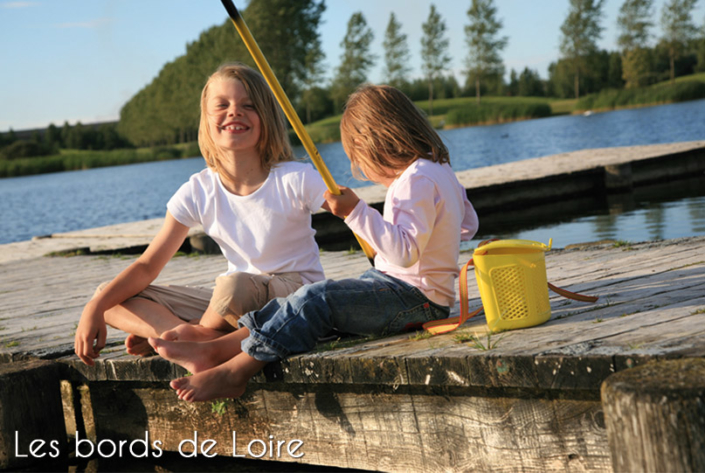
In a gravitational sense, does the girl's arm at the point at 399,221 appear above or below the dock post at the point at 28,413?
above

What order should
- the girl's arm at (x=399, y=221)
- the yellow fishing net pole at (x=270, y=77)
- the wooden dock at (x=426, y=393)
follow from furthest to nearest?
the girl's arm at (x=399, y=221) → the yellow fishing net pole at (x=270, y=77) → the wooden dock at (x=426, y=393)

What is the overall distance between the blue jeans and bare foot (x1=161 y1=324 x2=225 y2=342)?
0.62ft

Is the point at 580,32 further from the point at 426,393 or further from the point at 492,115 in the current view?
the point at 426,393

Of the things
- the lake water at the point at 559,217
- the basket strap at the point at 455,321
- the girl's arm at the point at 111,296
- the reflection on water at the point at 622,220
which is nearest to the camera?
the basket strap at the point at 455,321

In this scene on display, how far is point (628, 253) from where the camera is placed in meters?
4.22

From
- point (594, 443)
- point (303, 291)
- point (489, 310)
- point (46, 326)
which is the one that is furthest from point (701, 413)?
point (46, 326)

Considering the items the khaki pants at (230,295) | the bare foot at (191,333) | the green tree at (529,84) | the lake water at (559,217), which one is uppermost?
the green tree at (529,84)

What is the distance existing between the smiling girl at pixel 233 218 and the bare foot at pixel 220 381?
271 millimetres

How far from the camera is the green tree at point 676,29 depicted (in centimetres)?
6400

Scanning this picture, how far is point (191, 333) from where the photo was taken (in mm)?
2699

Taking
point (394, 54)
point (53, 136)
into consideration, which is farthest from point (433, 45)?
point (53, 136)

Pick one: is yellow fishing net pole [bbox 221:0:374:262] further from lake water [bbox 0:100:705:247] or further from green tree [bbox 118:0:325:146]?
green tree [bbox 118:0:325:146]

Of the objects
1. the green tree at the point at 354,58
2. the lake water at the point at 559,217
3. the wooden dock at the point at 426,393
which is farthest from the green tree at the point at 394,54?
the wooden dock at the point at 426,393

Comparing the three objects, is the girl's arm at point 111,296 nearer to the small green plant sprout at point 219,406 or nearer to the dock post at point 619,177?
the small green plant sprout at point 219,406
